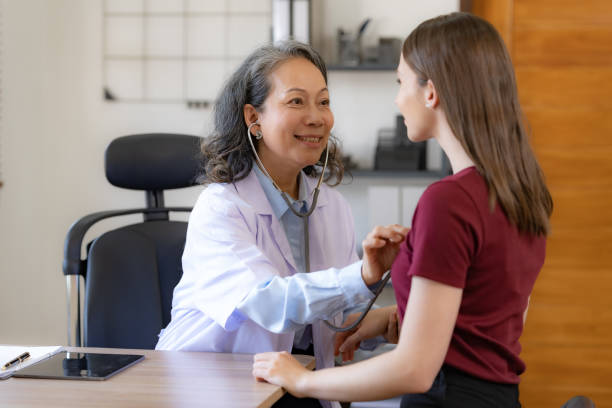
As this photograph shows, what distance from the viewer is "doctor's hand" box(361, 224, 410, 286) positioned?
1227mm

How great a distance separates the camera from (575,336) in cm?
286

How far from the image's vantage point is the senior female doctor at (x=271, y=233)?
131 cm

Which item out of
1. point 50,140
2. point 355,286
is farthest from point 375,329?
point 50,140

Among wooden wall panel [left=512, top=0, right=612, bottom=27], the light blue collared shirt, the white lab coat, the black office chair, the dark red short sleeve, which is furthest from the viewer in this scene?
wooden wall panel [left=512, top=0, right=612, bottom=27]

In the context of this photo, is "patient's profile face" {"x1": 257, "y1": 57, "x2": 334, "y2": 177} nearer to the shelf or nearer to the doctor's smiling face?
the doctor's smiling face

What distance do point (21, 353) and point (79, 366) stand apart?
0.15 meters

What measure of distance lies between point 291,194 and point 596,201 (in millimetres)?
1650

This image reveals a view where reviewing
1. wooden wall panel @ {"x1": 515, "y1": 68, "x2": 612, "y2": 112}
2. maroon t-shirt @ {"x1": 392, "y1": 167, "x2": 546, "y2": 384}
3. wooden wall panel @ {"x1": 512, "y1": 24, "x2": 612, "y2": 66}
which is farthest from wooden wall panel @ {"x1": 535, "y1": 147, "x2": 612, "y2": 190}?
maroon t-shirt @ {"x1": 392, "y1": 167, "x2": 546, "y2": 384}

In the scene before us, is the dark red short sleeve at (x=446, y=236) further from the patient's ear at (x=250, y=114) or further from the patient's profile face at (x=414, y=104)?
the patient's ear at (x=250, y=114)

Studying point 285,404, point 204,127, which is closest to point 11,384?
point 285,404

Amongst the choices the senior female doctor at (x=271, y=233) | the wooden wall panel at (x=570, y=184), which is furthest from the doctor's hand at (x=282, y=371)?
the wooden wall panel at (x=570, y=184)

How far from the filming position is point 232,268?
139cm

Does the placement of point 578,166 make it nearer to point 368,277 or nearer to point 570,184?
point 570,184

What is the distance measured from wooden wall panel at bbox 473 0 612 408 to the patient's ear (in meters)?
1.50
